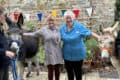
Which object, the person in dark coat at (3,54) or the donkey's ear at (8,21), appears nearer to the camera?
the person in dark coat at (3,54)

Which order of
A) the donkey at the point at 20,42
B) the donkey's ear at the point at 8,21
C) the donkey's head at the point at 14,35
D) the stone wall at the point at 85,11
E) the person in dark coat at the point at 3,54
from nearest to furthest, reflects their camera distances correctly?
the person in dark coat at the point at 3,54 < the donkey's head at the point at 14,35 < the donkey at the point at 20,42 < the donkey's ear at the point at 8,21 < the stone wall at the point at 85,11

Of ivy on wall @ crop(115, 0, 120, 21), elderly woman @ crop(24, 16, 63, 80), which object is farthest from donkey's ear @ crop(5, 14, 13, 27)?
ivy on wall @ crop(115, 0, 120, 21)

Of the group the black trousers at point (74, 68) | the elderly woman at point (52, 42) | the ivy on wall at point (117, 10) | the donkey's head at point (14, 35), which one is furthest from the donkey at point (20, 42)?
the ivy on wall at point (117, 10)

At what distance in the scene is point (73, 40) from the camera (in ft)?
20.7

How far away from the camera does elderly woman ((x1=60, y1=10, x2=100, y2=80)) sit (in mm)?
6305

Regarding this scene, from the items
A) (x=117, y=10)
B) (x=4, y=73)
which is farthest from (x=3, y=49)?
(x=117, y=10)

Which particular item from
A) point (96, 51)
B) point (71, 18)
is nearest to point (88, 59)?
point (96, 51)

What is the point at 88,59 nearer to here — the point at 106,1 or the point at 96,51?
the point at 96,51

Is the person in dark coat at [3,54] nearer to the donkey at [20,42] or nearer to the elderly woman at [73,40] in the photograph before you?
the donkey at [20,42]

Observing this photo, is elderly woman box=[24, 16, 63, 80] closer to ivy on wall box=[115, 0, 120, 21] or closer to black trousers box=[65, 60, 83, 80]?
black trousers box=[65, 60, 83, 80]

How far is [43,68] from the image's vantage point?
30.3 ft

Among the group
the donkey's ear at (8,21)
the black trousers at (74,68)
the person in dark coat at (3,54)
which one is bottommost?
the black trousers at (74,68)

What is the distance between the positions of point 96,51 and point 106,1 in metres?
2.48

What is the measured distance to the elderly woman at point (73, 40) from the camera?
248 inches
